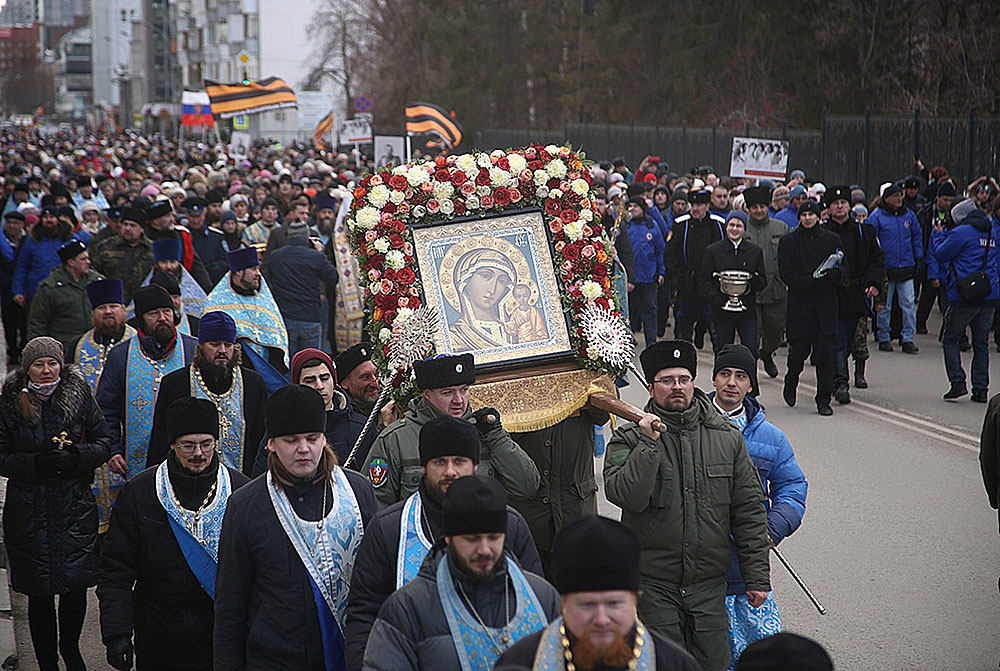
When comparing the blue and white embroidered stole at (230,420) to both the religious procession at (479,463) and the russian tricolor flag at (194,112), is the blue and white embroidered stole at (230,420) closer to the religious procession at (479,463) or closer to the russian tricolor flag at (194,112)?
the religious procession at (479,463)

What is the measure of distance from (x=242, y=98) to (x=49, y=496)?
2979cm

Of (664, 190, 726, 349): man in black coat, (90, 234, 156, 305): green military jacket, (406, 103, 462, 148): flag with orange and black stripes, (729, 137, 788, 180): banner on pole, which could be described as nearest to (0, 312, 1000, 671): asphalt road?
(664, 190, 726, 349): man in black coat

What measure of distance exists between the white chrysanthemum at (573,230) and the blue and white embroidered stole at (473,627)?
11.8 ft

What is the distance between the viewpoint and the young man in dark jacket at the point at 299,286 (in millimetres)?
13383

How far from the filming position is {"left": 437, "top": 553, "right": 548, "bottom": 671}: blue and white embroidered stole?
420 centimetres

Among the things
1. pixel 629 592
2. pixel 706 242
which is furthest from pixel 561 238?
pixel 706 242

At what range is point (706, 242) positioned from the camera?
15.6 meters

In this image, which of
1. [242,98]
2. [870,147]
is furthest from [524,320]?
[242,98]

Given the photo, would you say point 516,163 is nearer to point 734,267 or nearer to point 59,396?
point 59,396

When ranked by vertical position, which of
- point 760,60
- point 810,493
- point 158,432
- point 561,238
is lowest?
point 810,493

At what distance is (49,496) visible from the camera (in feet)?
22.5

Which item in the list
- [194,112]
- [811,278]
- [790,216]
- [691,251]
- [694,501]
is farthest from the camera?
[194,112]

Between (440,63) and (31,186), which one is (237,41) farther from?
(31,186)

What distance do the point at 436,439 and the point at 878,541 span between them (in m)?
5.37
